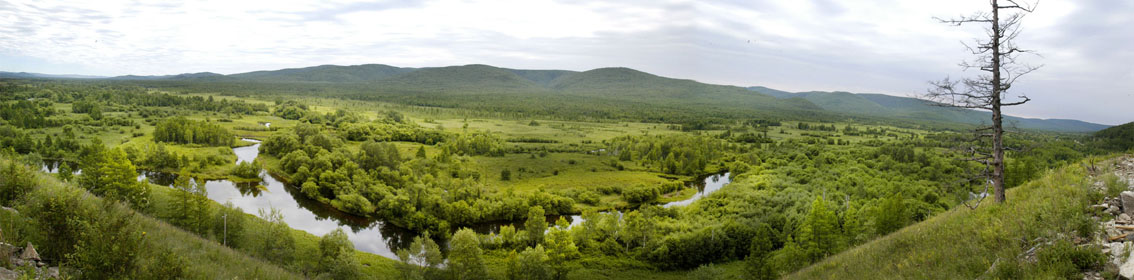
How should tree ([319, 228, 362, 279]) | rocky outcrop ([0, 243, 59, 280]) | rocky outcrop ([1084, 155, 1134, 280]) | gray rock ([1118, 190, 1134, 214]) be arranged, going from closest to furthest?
1. rocky outcrop ([1084, 155, 1134, 280])
2. rocky outcrop ([0, 243, 59, 280])
3. gray rock ([1118, 190, 1134, 214])
4. tree ([319, 228, 362, 279])

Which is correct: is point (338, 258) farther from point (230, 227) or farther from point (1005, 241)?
point (1005, 241)

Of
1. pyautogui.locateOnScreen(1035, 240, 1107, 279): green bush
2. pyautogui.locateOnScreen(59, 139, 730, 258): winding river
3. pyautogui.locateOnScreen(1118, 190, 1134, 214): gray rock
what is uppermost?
pyautogui.locateOnScreen(1118, 190, 1134, 214): gray rock

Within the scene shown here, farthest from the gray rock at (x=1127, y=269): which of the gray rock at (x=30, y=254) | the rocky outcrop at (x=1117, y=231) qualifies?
the gray rock at (x=30, y=254)

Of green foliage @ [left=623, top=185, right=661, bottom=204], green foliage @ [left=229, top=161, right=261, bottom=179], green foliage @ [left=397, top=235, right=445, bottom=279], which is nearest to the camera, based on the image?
green foliage @ [left=397, top=235, right=445, bottom=279]

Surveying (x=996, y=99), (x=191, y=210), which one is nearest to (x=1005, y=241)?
(x=996, y=99)

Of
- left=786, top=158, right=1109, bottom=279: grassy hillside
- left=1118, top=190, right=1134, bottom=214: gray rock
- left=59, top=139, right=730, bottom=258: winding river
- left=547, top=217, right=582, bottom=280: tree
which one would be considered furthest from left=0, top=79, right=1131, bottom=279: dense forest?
left=1118, top=190, right=1134, bottom=214: gray rock

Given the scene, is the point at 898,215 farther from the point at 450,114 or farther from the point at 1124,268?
the point at 450,114

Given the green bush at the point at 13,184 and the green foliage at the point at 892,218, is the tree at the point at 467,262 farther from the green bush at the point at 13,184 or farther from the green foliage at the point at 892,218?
the green foliage at the point at 892,218

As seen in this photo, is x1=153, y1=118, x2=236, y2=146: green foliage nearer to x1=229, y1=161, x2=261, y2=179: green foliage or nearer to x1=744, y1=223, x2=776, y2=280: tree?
x1=229, y1=161, x2=261, y2=179: green foliage
